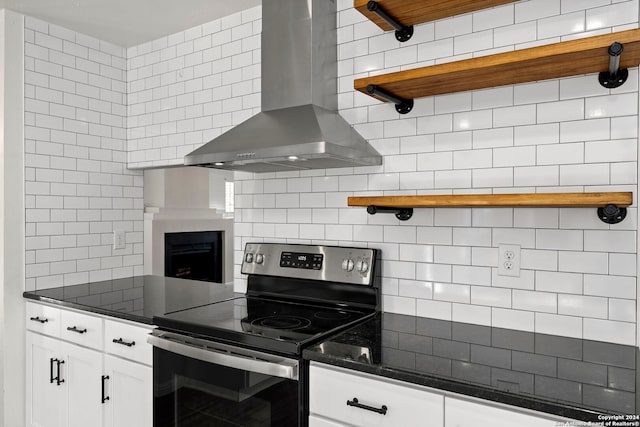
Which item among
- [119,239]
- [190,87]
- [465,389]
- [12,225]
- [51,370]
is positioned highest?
[190,87]

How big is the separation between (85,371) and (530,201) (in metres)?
2.14

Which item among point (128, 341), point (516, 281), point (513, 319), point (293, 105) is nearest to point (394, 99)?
point (293, 105)

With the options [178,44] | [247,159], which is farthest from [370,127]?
[178,44]

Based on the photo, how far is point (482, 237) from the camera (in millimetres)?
1820

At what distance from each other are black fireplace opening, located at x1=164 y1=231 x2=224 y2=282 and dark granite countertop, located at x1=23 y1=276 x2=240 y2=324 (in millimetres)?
1029

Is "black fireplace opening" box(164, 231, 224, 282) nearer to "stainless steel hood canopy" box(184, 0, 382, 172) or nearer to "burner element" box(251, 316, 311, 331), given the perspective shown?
"stainless steel hood canopy" box(184, 0, 382, 172)

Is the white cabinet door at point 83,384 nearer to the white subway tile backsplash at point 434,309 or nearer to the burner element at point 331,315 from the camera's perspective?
the burner element at point 331,315

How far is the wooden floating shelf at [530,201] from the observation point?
1357mm

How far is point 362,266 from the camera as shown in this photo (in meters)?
2.01

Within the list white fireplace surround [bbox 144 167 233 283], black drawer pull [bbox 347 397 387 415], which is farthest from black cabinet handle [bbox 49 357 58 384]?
black drawer pull [bbox 347 397 387 415]

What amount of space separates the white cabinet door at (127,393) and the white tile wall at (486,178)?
2.84 ft

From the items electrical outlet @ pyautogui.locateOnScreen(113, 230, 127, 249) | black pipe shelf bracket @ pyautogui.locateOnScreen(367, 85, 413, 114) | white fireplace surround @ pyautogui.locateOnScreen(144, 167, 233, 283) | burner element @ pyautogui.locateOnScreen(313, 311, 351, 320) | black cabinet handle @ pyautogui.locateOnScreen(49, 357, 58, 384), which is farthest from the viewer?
white fireplace surround @ pyautogui.locateOnScreen(144, 167, 233, 283)

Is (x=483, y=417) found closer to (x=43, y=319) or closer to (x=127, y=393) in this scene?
(x=127, y=393)

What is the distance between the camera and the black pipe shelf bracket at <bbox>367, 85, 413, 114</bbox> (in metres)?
1.80
